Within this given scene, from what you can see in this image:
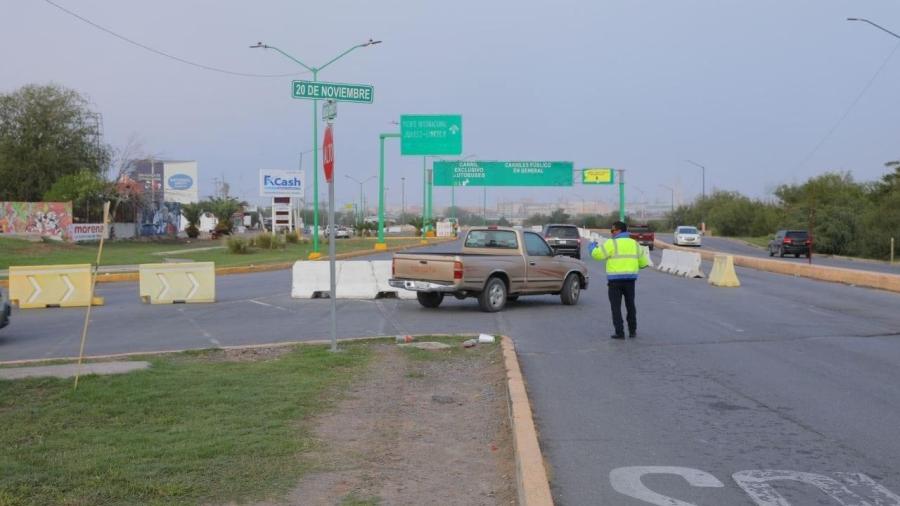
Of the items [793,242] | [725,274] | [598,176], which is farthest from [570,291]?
[598,176]

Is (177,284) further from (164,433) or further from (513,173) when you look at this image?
(513,173)

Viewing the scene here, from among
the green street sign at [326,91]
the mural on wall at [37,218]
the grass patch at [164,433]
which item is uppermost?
the green street sign at [326,91]

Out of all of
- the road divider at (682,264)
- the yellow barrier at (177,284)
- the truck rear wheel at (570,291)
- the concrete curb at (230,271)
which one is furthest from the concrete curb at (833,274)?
the concrete curb at (230,271)

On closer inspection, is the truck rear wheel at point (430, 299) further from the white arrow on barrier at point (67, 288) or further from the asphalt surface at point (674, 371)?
the white arrow on barrier at point (67, 288)

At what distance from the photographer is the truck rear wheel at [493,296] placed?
17.7m

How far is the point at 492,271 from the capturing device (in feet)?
58.0

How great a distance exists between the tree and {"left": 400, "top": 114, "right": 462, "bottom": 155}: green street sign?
26.5 m

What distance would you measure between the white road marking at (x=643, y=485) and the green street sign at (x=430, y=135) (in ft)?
134

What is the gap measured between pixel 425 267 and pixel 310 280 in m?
4.64

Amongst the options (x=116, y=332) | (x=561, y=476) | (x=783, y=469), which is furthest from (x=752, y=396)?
(x=116, y=332)

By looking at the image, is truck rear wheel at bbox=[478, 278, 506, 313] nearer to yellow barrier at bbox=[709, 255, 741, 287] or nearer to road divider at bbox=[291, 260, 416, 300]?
road divider at bbox=[291, 260, 416, 300]

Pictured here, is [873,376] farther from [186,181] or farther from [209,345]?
[186,181]

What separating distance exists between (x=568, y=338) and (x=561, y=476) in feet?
25.0

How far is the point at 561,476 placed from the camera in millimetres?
6176
